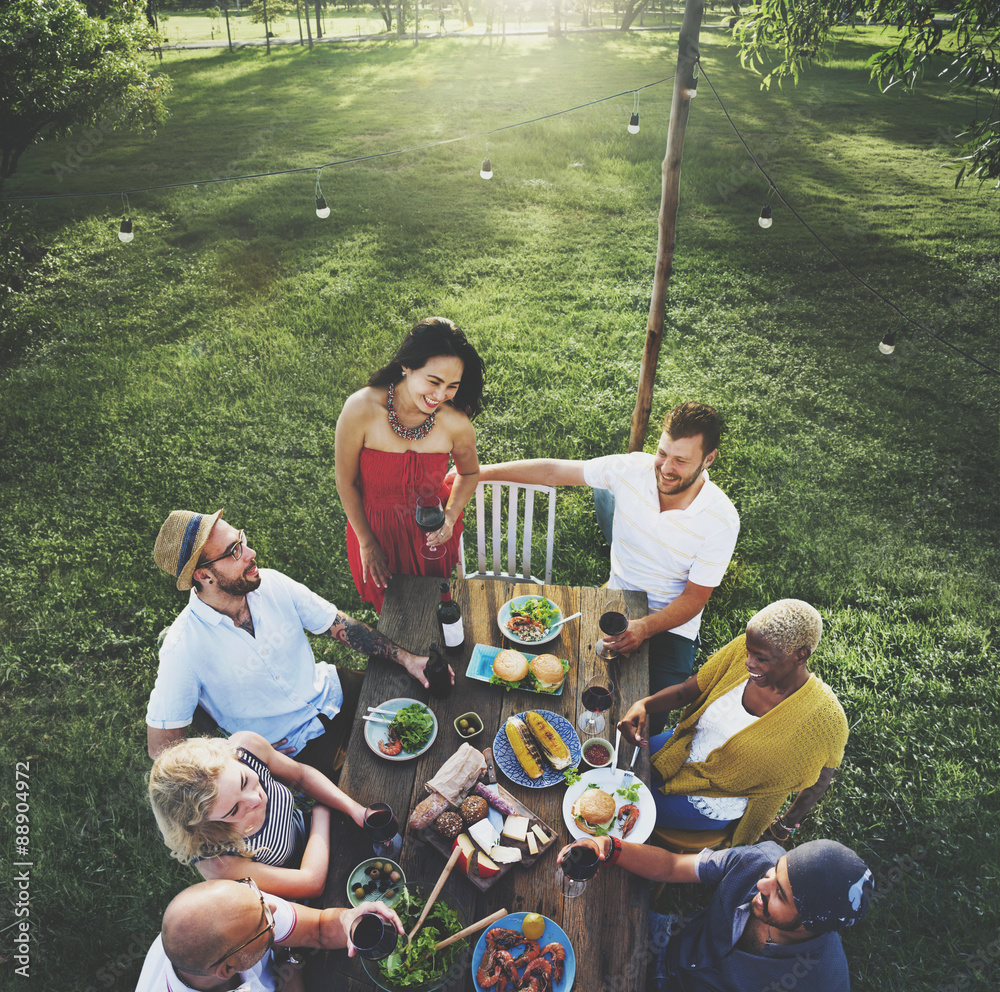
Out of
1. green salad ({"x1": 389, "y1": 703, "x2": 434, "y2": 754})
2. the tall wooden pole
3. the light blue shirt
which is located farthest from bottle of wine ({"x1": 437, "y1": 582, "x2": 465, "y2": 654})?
the tall wooden pole

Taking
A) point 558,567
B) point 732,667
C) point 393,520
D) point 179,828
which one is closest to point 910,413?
point 558,567

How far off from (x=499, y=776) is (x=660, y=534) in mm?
1448

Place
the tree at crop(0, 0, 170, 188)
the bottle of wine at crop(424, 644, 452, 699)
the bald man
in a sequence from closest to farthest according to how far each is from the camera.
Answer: the bald man → the bottle of wine at crop(424, 644, 452, 699) → the tree at crop(0, 0, 170, 188)

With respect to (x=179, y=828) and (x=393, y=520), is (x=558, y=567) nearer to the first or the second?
(x=393, y=520)

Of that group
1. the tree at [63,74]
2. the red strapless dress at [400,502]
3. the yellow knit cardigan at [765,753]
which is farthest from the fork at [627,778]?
the tree at [63,74]

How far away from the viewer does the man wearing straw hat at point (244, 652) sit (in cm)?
253

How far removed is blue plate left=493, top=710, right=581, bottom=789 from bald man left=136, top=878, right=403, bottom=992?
617 millimetres

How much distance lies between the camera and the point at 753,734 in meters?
2.52

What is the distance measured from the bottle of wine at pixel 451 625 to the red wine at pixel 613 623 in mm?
610

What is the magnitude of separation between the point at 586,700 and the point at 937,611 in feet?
10.9

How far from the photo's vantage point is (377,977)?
1.92 meters

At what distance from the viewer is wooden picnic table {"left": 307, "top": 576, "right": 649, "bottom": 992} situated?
1988mm

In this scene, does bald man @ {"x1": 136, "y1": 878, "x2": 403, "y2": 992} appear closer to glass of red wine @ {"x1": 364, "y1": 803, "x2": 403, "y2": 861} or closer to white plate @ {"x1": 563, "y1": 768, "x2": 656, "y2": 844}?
glass of red wine @ {"x1": 364, "y1": 803, "x2": 403, "y2": 861}

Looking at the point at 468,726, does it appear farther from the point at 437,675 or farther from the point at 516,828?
the point at 516,828
